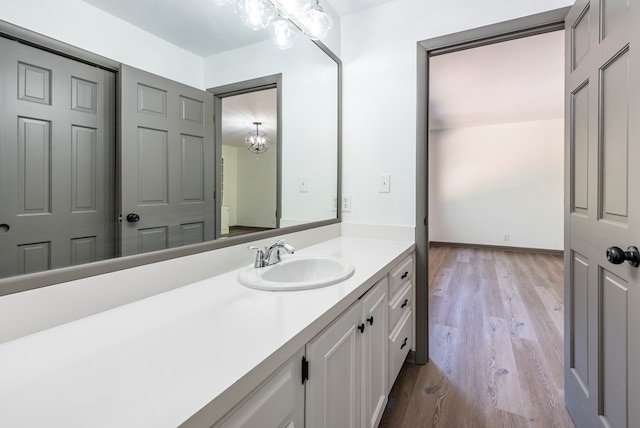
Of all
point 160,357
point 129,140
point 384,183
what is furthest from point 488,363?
point 129,140

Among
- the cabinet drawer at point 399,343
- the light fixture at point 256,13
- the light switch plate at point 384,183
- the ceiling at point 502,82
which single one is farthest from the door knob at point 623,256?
the ceiling at point 502,82

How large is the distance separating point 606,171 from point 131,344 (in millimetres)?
1556

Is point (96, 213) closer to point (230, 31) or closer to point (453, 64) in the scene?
point (230, 31)

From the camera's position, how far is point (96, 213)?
0.84 meters

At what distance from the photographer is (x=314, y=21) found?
1709 mm

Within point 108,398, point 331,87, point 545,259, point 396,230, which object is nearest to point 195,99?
point 108,398

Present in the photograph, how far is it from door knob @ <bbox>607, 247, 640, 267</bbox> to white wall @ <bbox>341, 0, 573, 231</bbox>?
98 centimetres

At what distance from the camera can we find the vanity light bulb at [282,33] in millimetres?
1530

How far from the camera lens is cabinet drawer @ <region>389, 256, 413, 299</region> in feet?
4.64

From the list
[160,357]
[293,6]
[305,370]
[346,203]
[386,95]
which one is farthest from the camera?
[346,203]

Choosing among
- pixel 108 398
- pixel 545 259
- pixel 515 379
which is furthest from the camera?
pixel 545 259

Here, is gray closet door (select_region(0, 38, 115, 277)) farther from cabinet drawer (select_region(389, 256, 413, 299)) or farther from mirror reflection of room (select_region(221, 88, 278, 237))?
cabinet drawer (select_region(389, 256, 413, 299))

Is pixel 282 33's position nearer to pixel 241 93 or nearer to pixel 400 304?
pixel 241 93

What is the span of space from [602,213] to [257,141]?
1.45 meters
